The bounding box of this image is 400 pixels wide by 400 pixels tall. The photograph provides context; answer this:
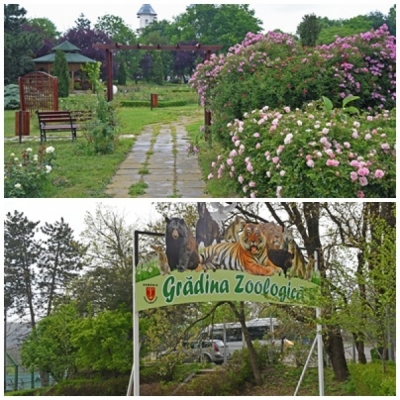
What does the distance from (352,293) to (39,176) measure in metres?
3.10

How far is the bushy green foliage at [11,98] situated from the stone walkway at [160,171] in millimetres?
5707

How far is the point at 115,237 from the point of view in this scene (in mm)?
8195

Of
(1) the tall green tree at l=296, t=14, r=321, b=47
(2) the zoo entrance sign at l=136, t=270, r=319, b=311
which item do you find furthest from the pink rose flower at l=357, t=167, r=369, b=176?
(1) the tall green tree at l=296, t=14, r=321, b=47

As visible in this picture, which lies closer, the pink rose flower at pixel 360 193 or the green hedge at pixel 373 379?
the pink rose flower at pixel 360 193

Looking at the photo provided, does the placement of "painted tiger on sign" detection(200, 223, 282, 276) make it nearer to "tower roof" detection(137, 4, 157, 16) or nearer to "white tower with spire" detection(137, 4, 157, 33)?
"white tower with spire" detection(137, 4, 157, 33)

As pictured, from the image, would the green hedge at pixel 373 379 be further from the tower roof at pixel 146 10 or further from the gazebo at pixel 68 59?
the gazebo at pixel 68 59

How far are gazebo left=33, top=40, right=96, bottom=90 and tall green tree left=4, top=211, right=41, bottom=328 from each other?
7.99m

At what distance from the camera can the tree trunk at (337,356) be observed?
26.6 ft

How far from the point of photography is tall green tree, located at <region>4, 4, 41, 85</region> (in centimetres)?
1602

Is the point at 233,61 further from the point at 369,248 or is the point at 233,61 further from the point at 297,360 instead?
the point at 297,360

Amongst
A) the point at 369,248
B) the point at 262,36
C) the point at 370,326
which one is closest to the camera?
the point at 370,326

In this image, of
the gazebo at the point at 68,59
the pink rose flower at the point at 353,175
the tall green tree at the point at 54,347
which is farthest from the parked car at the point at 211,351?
the gazebo at the point at 68,59

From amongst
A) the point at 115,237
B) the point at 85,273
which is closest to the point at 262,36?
the point at 115,237

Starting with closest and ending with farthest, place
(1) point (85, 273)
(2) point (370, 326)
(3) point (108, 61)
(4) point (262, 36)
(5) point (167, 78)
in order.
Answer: (2) point (370, 326) < (1) point (85, 273) < (4) point (262, 36) < (3) point (108, 61) < (5) point (167, 78)
